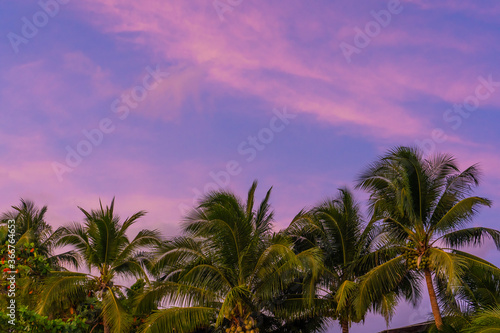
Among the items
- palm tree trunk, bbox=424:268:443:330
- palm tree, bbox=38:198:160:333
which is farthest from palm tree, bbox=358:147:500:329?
palm tree, bbox=38:198:160:333

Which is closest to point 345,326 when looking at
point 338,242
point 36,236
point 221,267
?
point 338,242

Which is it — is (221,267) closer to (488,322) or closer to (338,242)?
(338,242)

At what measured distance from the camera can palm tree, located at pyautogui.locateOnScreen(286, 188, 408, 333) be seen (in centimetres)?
2195

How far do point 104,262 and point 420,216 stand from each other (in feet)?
40.2

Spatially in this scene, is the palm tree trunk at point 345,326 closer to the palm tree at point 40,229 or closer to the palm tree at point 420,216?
the palm tree at point 420,216

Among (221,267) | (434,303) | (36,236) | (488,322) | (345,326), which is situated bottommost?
(488,322)

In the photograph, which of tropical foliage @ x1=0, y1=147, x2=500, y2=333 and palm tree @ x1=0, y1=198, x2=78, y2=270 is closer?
tropical foliage @ x1=0, y1=147, x2=500, y2=333

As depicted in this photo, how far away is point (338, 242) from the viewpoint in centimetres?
2291

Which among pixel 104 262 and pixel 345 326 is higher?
pixel 104 262

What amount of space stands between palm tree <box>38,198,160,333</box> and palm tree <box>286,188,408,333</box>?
6469 millimetres

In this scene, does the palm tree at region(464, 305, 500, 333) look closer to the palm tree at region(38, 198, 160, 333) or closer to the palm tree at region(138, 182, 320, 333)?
the palm tree at region(138, 182, 320, 333)

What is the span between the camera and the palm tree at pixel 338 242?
21953 mm

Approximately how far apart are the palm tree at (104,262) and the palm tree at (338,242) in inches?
255

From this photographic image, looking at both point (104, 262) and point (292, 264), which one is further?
point (104, 262)
